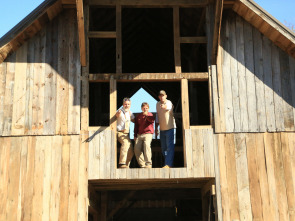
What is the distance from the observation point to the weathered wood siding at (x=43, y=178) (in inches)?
402

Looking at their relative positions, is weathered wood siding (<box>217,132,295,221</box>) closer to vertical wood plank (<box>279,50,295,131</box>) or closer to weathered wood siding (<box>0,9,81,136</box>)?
vertical wood plank (<box>279,50,295,131</box>)

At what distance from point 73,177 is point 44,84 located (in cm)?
216

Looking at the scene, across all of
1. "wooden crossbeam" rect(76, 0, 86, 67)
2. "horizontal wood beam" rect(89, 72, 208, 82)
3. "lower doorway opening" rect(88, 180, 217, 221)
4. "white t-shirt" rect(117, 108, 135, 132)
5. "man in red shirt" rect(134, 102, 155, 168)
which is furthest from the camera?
"lower doorway opening" rect(88, 180, 217, 221)

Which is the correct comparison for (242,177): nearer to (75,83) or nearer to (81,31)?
(75,83)

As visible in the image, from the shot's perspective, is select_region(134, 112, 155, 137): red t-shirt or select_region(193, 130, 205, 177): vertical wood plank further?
select_region(134, 112, 155, 137): red t-shirt

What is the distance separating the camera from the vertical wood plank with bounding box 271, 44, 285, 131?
35.9 ft

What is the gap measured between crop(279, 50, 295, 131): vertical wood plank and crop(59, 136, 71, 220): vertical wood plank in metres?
4.70

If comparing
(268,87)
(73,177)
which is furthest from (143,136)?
(268,87)

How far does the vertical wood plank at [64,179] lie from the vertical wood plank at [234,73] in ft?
11.9

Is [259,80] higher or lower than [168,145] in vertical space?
higher

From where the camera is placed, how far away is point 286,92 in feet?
36.4

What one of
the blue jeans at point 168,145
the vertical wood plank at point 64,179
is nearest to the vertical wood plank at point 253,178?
the blue jeans at point 168,145

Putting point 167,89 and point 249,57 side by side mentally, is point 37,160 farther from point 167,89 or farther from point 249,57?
point 167,89

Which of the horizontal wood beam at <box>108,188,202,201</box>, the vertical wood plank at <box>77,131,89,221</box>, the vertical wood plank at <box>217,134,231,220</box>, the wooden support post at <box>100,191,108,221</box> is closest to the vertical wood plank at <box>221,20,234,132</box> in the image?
the vertical wood plank at <box>217,134,231,220</box>
